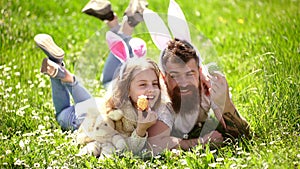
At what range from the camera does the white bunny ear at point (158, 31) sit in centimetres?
363

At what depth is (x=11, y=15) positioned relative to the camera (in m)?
5.87

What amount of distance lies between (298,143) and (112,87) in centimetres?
110

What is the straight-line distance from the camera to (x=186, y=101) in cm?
354

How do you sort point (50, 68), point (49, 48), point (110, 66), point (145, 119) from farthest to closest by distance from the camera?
point (110, 66) → point (49, 48) → point (50, 68) → point (145, 119)

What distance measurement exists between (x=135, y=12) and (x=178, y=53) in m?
1.20

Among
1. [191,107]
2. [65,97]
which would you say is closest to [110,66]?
[65,97]

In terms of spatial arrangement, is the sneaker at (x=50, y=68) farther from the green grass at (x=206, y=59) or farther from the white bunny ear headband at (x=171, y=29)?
the white bunny ear headband at (x=171, y=29)

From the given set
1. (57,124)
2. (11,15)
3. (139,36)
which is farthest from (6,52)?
(139,36)

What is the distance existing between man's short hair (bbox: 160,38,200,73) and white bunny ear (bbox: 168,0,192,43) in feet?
0.18

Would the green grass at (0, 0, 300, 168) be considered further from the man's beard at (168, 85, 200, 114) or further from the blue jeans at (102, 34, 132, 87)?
the man's beard at (168, 85, 200, 114)

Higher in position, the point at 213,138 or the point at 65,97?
the point at 65,97

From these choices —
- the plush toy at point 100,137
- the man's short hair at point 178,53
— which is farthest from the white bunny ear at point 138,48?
the plush toy at point 100,137

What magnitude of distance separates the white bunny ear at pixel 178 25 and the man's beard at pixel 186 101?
0.96 ft

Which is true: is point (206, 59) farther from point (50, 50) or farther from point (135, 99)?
point (50, 50)
